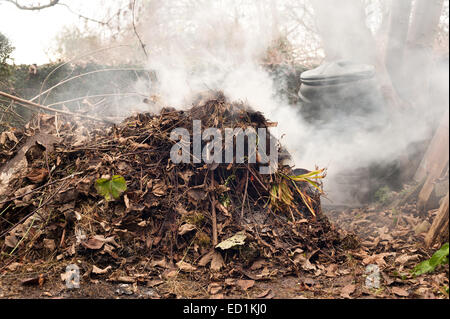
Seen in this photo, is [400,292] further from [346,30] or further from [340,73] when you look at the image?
[346,30]

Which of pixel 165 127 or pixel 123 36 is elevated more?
pixel 123 36

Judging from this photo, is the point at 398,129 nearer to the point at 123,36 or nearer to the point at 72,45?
the point at 123,36

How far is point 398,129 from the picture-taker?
5027 millimetres

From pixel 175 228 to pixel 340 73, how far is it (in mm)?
3490

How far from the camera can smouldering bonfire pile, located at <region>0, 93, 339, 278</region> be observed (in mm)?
2881

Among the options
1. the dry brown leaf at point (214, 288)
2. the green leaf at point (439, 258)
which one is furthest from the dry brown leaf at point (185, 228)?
the green leaf at point (439, 258)

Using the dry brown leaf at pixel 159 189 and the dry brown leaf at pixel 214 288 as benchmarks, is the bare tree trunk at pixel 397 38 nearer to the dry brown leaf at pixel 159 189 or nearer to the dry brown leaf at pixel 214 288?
the dry brown leaf at pixel 159 189

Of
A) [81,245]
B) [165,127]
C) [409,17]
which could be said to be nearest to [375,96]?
[409,17]

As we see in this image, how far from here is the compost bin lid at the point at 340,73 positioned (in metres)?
4.97

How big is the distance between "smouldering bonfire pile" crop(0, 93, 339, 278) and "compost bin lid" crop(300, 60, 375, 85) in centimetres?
201

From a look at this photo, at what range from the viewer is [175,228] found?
120 inches

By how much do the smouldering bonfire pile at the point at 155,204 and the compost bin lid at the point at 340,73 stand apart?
6.58 ft

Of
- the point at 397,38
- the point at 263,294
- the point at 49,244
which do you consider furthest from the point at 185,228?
the point at 397,38

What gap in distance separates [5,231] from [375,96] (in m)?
4.89
